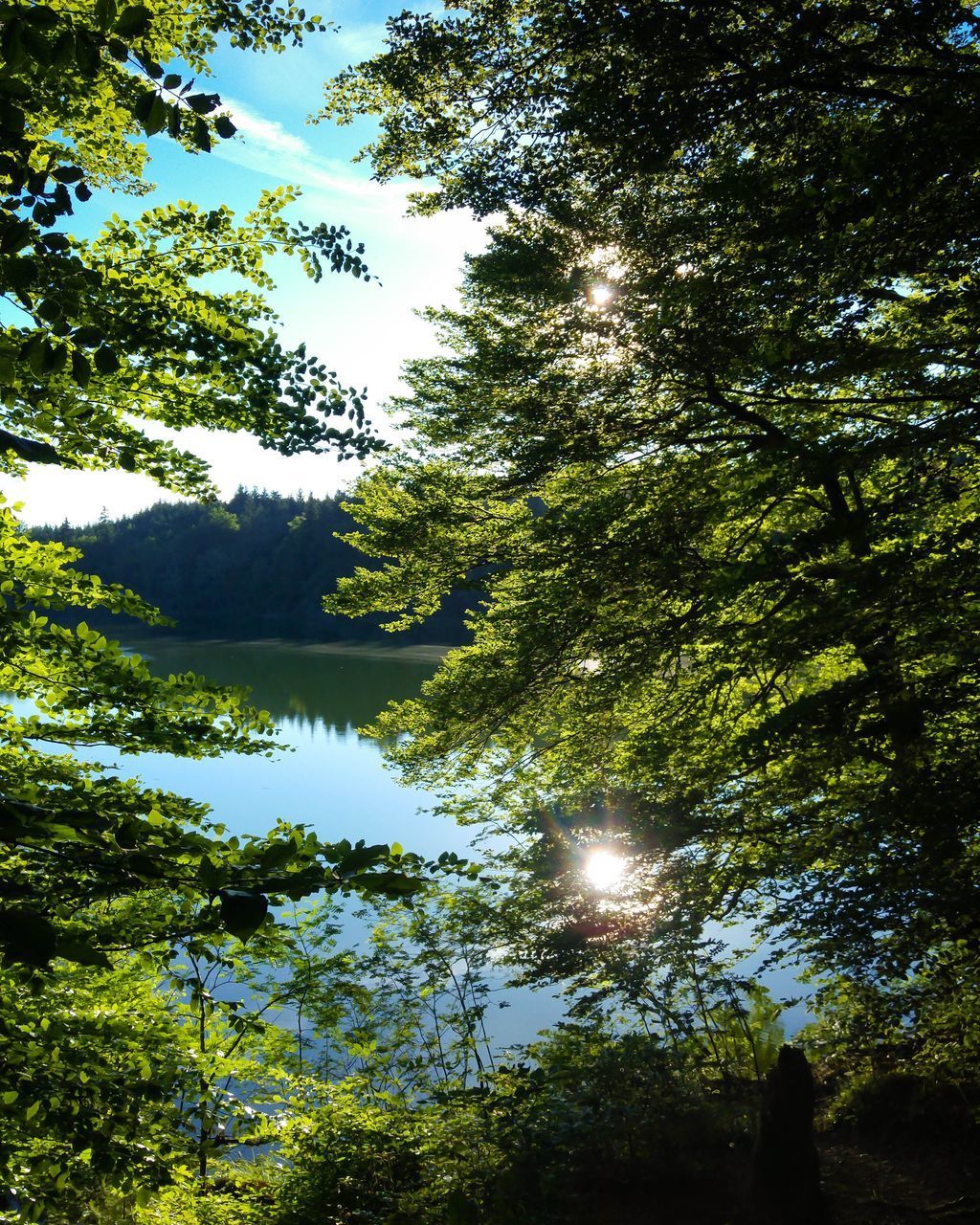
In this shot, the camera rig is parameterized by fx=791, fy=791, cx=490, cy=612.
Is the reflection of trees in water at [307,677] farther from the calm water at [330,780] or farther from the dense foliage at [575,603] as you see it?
the dense foliage at [575,603]

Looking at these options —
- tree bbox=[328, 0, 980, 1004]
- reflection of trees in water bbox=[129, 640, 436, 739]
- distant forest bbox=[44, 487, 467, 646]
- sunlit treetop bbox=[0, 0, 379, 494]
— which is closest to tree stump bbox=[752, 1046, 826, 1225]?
tree bbox=[328, 0, 980, 1004]

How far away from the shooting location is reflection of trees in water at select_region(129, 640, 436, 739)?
33000 mm

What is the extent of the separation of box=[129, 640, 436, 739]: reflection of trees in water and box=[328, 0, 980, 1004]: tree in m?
20.8

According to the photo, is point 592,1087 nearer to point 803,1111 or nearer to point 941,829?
point 803,1111

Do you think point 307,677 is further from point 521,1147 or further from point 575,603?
point 521,1147

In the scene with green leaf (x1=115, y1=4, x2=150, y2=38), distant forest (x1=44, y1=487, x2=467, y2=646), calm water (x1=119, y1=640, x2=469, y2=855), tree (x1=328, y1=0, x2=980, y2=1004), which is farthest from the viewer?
distant forest (x1=44, y1=487, x2=467, y2=646)

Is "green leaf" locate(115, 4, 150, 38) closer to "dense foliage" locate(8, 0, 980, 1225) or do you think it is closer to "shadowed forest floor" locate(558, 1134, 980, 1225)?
"dense foliage" locate(8, 0, 980, 1225)

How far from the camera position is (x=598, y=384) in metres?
6.30

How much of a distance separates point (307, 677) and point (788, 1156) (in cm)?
4201

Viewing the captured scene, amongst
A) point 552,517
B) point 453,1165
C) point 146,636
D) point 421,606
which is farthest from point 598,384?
point 146,636

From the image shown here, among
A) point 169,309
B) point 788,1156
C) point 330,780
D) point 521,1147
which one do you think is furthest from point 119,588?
point 330,780

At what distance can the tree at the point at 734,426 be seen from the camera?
4098 mm

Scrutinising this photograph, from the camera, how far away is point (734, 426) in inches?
248

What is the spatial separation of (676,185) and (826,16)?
159cm
